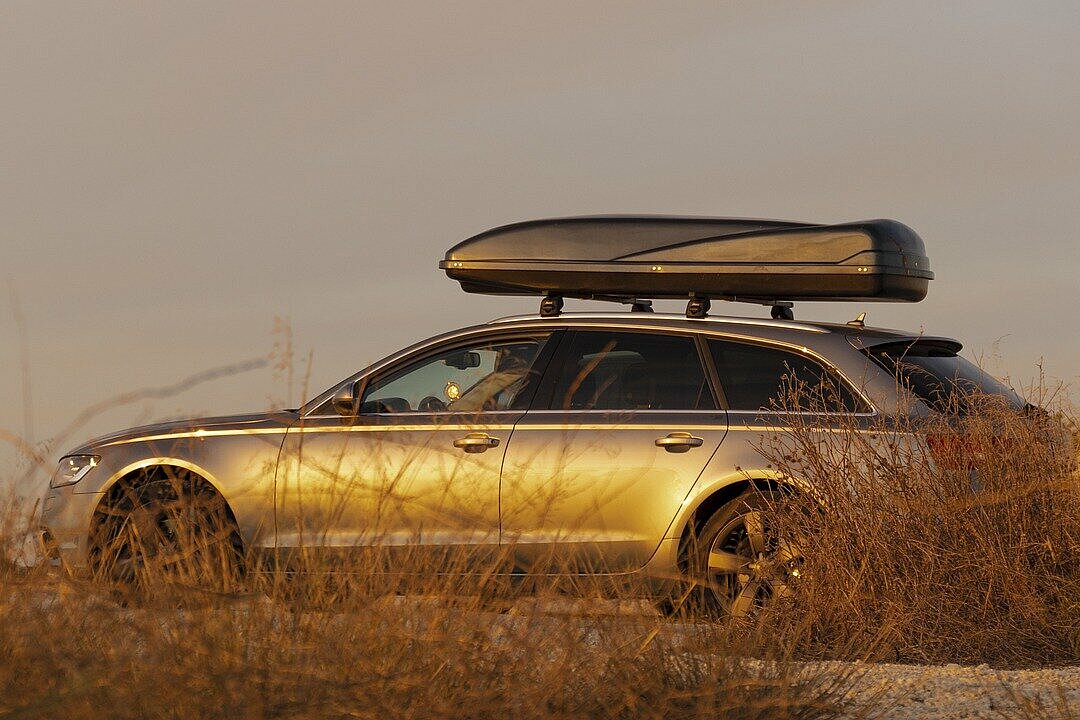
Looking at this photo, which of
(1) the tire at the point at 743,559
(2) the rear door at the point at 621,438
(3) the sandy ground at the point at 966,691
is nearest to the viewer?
(3) the sandy ground at the point at 966,691

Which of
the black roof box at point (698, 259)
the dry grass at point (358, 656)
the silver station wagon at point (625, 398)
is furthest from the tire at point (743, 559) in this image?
the dry grass at point (358, 656)

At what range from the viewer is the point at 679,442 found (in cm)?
780

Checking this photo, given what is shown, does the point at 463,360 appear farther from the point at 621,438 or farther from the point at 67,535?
the point at 67,535

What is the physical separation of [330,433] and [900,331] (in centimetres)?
329

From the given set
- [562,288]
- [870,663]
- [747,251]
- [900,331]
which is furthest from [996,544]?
[562,288]

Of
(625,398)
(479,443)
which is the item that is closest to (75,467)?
(479,443)

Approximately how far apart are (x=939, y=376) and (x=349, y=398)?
329cm

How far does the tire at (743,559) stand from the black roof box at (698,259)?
134cm

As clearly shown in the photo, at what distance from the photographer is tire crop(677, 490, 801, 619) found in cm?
728

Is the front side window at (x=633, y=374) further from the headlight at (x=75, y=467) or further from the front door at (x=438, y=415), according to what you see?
the headlight at (x=75, y=467)

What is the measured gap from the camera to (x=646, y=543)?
7.78 meters

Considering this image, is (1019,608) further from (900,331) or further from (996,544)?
(900,331)

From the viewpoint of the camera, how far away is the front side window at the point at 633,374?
316 inches

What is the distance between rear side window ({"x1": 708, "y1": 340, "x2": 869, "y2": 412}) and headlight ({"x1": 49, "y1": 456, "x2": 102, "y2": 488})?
3.82 metres
